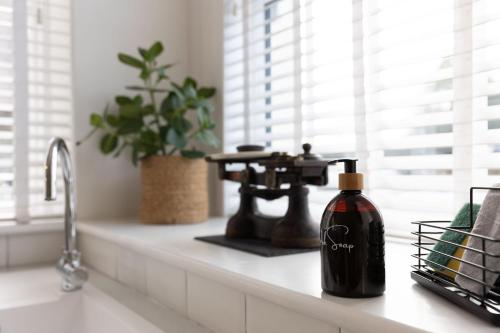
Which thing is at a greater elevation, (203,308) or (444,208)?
(444,208)

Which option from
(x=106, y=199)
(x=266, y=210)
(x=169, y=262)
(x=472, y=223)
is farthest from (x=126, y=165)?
(x=472, y=223)

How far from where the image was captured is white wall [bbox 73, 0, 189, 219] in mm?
1709

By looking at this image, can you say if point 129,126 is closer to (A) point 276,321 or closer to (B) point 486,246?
(A) point 276,321

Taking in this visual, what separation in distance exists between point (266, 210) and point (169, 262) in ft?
1.80

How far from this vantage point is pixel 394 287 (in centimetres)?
68

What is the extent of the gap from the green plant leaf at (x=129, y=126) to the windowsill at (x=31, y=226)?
0.38 m

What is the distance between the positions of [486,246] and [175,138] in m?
1.12

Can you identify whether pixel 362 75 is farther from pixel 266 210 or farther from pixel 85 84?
pixel 85 84

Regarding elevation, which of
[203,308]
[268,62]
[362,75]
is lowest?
[203,308]

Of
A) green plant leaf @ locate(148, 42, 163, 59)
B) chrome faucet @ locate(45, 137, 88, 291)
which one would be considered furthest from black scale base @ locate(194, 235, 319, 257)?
green plant leaf @ locate(148, 42, 163, 59)

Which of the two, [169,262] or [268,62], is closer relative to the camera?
[169,262]

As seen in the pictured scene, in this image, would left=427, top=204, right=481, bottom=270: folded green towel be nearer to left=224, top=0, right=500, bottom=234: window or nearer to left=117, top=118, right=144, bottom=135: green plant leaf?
left=224, top=0, right=500, bottom=234: window

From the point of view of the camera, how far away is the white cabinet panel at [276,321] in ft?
2.18

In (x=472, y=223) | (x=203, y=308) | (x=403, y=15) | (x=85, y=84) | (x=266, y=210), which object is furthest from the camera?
(x=85, y=84)
